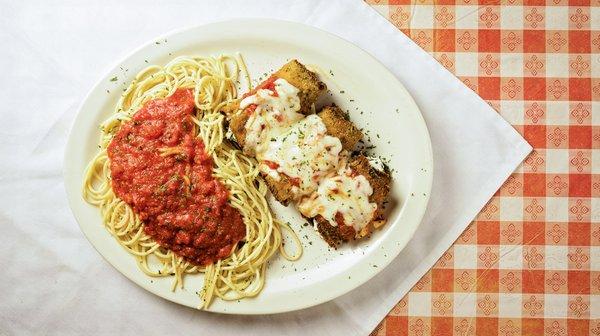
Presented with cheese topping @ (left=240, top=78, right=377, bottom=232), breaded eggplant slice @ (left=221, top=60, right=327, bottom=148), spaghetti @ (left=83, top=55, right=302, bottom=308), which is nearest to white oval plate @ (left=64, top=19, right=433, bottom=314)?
spaghetti @ (left=83, top=55, right=302, bottom=308)

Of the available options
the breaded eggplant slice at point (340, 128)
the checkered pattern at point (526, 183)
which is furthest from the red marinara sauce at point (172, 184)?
the checkered pattern at point (526, 183)

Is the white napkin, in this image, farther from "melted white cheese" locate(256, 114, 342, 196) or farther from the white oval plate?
"melted white cheese" locate(256, 114, 342, 196)

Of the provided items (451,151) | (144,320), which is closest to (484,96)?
(451,151)

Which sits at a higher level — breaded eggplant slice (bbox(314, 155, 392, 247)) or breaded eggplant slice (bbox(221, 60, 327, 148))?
breaded eggplant slice (bbox(221, 60, 327, 148))

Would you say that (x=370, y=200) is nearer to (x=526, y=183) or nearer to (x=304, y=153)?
(x=304, y=153)

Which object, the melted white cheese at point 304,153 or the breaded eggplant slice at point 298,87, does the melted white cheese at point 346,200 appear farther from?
the breaded eggplant slice at point 298,87

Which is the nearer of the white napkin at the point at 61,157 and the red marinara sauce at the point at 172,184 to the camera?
the red marinara sauce at the point at 172,184
